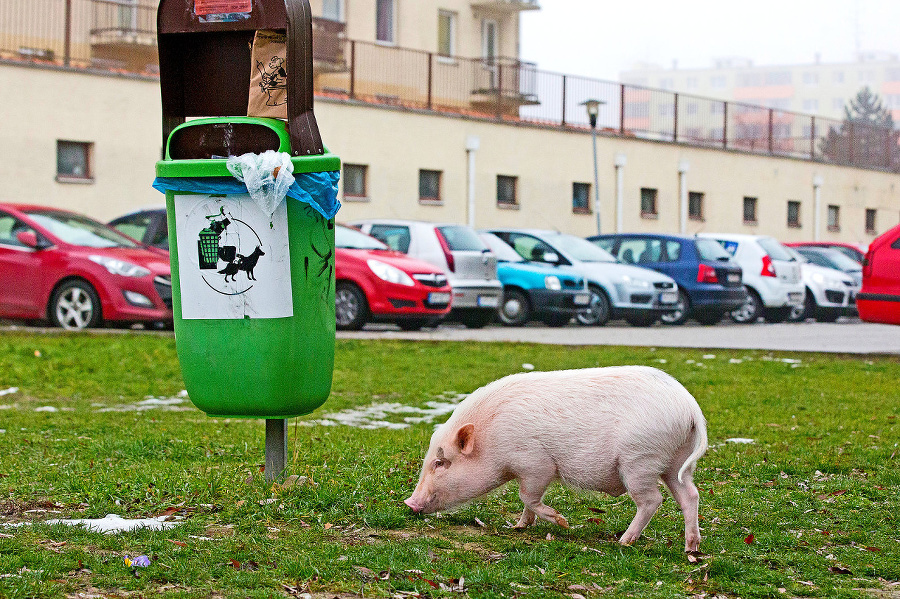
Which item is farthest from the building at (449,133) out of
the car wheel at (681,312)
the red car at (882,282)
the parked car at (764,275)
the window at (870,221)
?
the red car at (882,282)

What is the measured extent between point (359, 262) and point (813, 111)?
149 m

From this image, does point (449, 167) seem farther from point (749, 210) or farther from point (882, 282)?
point (882, 282)

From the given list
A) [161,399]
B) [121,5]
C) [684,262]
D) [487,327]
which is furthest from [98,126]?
[161,399]

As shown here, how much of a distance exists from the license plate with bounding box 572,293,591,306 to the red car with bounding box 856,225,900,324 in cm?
646

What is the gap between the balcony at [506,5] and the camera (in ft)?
119

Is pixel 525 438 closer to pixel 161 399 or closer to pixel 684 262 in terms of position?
pixel 161 399

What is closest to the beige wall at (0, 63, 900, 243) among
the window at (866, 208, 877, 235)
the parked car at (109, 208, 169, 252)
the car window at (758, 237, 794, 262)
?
the window at (866, 208, 877, 235)

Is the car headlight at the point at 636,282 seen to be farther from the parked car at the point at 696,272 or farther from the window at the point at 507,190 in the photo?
the window at the point at 507,190

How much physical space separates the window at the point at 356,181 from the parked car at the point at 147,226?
406 inches

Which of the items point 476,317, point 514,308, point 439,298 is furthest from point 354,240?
point 514,308

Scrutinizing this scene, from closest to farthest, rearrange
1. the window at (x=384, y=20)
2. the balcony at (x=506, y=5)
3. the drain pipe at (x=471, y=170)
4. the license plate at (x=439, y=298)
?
the license plate at (x=439, y=298)
the drain pipe at (x=471, y=170)
the window at (x=384, y=20)
the balcony at (x=506, y=5)

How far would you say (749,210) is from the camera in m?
41.2

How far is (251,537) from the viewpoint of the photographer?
4965 millimetres

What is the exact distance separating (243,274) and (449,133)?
85.2 feet
